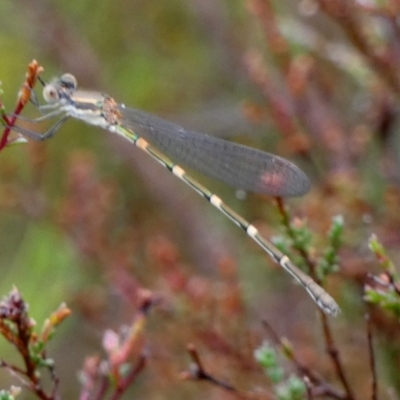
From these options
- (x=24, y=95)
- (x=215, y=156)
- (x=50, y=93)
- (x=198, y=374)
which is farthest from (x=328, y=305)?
(x=50, y=93)

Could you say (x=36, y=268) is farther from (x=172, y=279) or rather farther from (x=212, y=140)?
(x=212, y=140)

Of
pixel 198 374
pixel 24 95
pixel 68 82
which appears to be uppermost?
pixel 68 82

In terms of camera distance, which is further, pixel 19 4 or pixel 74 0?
pixel 74 0

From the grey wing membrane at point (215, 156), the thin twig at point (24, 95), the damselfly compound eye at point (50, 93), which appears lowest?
the thin twig at point (24, 95)

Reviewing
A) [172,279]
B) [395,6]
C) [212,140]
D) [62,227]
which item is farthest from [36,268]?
[395,6]

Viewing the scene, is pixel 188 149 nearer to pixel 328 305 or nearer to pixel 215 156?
pixel 215 156

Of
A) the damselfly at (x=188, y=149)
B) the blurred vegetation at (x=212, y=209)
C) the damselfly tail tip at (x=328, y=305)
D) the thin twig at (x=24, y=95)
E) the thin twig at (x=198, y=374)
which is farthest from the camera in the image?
the damselfly at (x=188, y=149)

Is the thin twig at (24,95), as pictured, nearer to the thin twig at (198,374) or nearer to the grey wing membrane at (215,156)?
the thin twig at (198,374)

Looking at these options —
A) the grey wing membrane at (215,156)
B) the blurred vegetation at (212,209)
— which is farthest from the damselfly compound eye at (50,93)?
the blurred vegetation at (212,209)
